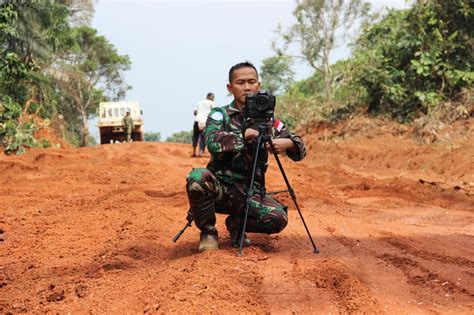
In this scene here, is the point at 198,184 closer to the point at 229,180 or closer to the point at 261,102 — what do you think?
the point at 229,180

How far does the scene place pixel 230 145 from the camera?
4.25 metres

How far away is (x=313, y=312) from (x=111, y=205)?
15.7ft

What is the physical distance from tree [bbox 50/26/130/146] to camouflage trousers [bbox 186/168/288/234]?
1253 inches

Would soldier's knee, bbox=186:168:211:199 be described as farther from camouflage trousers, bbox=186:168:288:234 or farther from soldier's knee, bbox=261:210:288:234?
soldier's knee, bbox=261:210:288:234

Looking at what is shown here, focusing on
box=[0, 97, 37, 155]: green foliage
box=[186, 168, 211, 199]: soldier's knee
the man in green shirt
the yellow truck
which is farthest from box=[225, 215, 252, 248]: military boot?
the yellow truck

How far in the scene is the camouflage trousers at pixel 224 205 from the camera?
431 cm

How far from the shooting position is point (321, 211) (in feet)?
23.9

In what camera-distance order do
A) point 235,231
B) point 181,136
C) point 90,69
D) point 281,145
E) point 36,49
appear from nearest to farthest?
point 281,145, point 235,231, point 36,49, point 90,69, point 181,136

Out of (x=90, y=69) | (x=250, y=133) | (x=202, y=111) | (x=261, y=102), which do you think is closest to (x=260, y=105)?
(x=261, y=102)

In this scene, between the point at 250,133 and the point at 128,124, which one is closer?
the point at 250,133

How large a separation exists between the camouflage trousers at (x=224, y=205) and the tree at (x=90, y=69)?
31.8m

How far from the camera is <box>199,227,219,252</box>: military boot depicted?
4426 millimetres

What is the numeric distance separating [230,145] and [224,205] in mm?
593

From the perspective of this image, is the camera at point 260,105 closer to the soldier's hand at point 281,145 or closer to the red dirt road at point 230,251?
the soldier's hand at point 281,145
